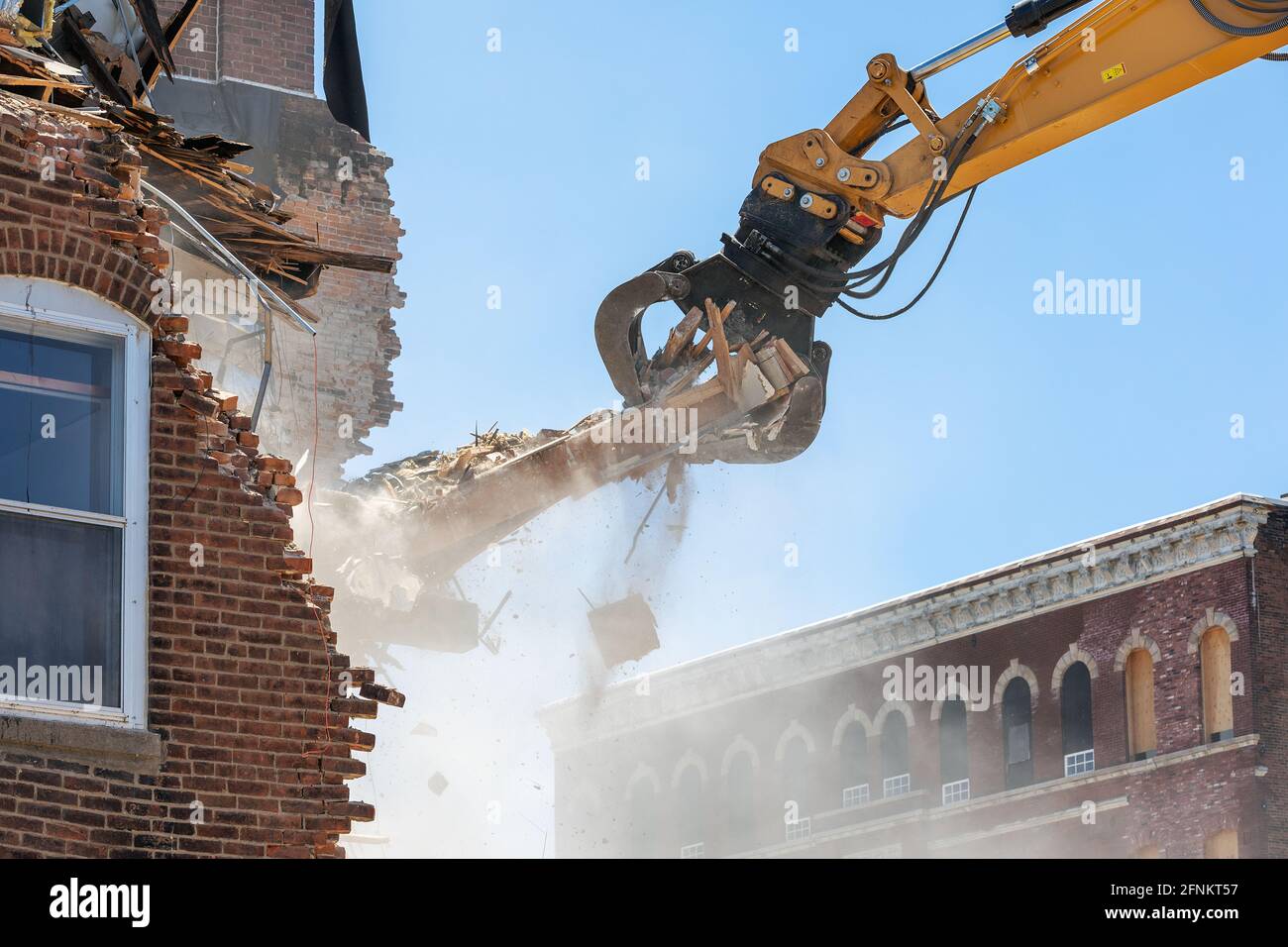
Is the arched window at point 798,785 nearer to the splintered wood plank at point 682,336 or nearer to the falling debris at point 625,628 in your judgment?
the falling debris at point 625,628

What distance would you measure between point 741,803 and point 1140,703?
9595 mm

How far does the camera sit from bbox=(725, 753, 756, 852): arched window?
46906 mm

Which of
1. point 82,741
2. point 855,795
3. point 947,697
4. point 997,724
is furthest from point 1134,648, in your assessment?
point 82,741

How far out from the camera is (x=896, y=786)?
4475 centimetres

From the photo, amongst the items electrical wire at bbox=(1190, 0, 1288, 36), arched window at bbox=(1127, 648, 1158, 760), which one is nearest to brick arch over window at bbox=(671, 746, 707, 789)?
arched window at bbox=(1127, 648, 1158, 760)

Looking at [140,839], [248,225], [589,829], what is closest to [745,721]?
[589,829]

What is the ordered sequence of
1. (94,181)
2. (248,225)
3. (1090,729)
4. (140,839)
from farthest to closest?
1. (1090,729)
2. (248,225)
3. (94,181)
4. (140,839)

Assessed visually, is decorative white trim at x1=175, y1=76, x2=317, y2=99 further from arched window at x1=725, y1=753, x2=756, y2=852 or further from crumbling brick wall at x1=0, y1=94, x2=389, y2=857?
arched window at x1=725, y1=753, x2=756, y2=852

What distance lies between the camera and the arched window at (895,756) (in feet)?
146

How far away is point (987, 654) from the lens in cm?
4300

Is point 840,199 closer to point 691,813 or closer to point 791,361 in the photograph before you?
point 791,361

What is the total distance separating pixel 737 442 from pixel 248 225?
18.3ft

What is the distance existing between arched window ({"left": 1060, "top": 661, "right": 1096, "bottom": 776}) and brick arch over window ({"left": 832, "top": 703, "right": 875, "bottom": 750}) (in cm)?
474
